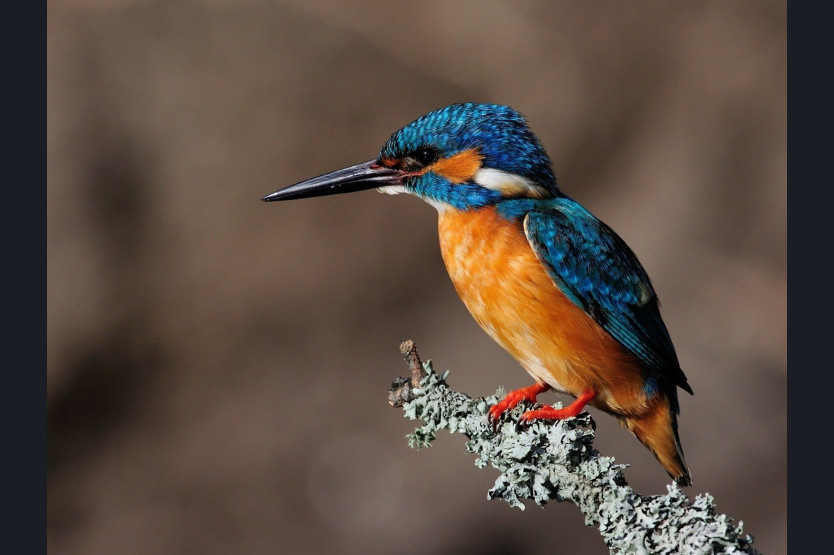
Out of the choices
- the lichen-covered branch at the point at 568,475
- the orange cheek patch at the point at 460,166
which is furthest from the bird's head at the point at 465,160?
the lichen-covered branch at the point at 568,475

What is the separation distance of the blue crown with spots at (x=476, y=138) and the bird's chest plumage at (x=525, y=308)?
0.14m

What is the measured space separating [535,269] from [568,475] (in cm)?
47

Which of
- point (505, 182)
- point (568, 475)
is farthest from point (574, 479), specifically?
point (505, 182)

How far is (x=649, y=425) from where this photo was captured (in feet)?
6.94

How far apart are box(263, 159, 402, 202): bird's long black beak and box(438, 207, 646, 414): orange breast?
196 millimetres

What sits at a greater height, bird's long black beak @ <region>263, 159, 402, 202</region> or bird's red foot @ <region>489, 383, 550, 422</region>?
bird's long black beak @ <region>263, 159, 402, 202</region>

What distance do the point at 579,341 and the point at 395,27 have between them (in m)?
1.84

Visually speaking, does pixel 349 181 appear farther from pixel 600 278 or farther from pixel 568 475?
pixel 568 475

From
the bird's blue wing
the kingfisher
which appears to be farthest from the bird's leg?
Result: the bird's blue wing

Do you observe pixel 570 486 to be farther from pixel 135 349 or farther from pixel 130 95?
pixel 130 95

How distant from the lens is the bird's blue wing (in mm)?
1957

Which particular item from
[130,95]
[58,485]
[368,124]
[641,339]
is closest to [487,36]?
[368,124]

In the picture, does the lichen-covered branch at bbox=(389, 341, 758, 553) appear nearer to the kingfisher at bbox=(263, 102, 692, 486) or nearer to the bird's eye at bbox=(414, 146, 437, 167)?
the kingfisher at bbox=(263, 102, 692, 486)

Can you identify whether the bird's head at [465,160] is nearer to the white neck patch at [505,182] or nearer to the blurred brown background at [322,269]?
the white neck patch at [505,182]
